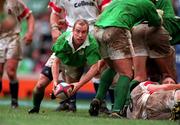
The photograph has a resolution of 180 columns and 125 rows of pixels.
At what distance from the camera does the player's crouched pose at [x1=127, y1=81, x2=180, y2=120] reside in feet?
32.4

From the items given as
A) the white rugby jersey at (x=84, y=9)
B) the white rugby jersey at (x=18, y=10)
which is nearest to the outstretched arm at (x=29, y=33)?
the white rugby jersey at (x=18, y=10)

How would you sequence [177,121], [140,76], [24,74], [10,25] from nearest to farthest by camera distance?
[10,25]
[177,121]
[140,76]
[24,74]

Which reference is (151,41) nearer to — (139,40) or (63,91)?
(139,40)

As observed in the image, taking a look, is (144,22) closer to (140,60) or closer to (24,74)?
(140,60)

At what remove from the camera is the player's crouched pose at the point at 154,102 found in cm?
988

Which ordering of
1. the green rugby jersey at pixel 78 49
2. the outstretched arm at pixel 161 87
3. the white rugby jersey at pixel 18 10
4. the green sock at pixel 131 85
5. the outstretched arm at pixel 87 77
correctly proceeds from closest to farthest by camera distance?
the outstretched arm at pixel 161 87
the outstretched arm at pixel 87 77
the green sock at pixel 131 85
the green rugby jersey at pixel 78 49
the white rugby jersey at pixel 18 10

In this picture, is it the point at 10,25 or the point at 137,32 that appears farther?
the point at 137,32

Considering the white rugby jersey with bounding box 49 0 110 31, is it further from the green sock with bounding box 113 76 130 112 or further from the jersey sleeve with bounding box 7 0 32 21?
the green sock with bounding box 113 76 130 112

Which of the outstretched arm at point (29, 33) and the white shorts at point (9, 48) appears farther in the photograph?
the white shorts at point (9, 48)

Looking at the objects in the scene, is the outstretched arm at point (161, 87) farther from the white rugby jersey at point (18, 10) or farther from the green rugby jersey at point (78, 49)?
the white rugby jersey at point (18, 10)

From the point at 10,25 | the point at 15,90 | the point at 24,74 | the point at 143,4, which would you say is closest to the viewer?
the point at 10,25

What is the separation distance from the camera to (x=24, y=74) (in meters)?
21.3

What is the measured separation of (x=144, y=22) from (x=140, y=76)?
2.52 feet

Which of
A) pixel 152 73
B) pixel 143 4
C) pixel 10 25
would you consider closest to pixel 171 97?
pixel 143 4
